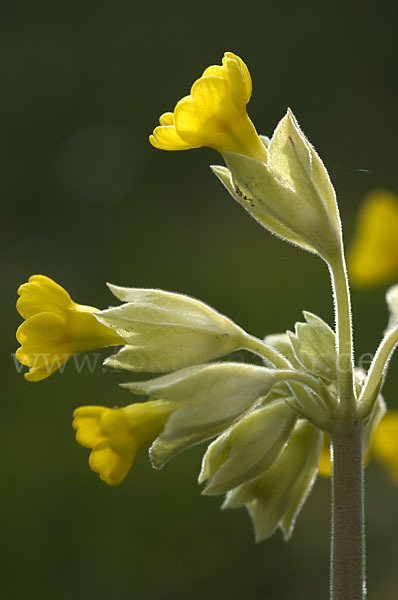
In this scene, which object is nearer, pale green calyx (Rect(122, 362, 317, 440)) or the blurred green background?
pale green calyx (Rect(122, 362, 317, 440))

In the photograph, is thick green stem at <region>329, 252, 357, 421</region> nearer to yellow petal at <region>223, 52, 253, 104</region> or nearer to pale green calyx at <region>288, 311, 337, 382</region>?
pale green calyx at <region>288, 311, 337, 382</region>

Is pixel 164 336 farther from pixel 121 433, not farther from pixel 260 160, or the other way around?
pixel 260 160

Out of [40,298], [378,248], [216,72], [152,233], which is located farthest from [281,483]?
[152,233]

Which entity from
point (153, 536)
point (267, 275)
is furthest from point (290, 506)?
point (267, 275)

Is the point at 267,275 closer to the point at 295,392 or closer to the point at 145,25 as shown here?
the point at 145,25

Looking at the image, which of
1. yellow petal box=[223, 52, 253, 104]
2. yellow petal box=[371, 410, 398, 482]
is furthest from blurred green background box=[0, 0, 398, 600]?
yellow petal box=[223, 52, 253, 104]

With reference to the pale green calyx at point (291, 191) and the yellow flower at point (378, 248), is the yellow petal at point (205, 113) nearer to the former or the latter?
the pale green calyx at point (291, 191)
